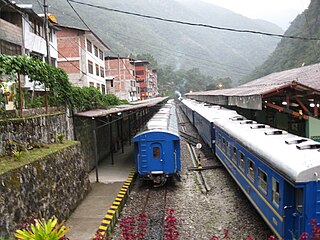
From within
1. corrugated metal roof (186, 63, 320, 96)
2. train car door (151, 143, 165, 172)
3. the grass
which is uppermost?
corrugated metal roof (186, 63, 320, 96)

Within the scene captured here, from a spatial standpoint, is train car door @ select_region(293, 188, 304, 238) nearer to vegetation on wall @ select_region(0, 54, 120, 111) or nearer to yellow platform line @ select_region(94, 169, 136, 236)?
yellow platform line @ select_region(94, 169, 136, 236)

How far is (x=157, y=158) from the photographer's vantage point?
11.3m

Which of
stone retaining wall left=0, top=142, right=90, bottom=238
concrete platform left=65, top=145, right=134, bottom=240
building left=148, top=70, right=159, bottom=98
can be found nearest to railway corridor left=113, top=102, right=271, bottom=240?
concrete platform left=65, top=145, right=134, bottom=240

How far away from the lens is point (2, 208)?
18.0 feet

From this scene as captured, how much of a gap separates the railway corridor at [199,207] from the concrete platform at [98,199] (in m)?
0.61

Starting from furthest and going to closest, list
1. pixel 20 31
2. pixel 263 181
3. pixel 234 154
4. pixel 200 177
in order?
pixel 20 31, pixel 200 177, pixel 234 154, pixel 263 181

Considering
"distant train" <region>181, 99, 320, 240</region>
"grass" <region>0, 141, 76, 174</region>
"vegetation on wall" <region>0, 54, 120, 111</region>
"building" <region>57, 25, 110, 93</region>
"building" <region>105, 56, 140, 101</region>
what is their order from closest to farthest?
1. "distant train" <region>181, 99, 320, 240</region>
2. "grass" <region>0, 141, 76, 174</region>
3. "vegetation on wall" <region>0, 54, 120, 111</region>
4. "building" <region>57, 25, 110, 93</region>
5. "building" <region>105, 56, 140, 101</region>

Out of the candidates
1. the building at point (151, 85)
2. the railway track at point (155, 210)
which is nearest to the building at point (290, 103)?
the railway track at point (155, 210)

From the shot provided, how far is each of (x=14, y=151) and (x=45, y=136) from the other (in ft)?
7.70

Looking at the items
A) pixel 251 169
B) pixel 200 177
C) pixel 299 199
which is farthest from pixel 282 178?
pixel 200 177

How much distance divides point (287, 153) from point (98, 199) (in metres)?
6.28

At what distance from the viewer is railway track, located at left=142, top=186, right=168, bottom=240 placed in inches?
305

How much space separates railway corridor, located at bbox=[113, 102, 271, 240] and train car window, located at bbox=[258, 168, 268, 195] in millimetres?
1274

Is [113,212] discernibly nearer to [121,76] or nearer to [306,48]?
[121,76]
